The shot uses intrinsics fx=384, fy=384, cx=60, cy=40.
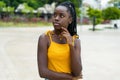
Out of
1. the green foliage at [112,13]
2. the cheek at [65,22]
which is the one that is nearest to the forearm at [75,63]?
the cheek at [65,22]

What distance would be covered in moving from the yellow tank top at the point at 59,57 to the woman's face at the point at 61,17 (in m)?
0.12

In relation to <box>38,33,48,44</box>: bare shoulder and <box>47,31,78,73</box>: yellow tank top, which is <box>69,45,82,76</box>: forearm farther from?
<box>38,33,48,44</box>: bare shoulder

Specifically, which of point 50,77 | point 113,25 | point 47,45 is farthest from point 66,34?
point 113,25

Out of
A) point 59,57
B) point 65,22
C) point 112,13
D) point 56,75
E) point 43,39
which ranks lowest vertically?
point 112,13

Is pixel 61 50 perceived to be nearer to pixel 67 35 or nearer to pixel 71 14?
pixel 67 35

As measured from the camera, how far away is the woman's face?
2.39m

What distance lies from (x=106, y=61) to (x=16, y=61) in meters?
2.49

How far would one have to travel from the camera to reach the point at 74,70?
2.39 meters

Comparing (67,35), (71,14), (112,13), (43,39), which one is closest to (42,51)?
(43,39)

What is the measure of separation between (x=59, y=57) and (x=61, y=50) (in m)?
0.05

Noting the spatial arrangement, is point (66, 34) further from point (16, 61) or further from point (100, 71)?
point (16, 61)

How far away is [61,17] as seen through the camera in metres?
2.40

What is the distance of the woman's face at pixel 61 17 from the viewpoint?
7.84ft

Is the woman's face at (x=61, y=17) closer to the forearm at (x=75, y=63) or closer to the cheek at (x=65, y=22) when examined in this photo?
the cheek at (x=65, y=22)
